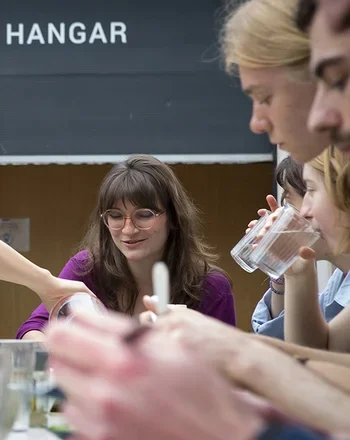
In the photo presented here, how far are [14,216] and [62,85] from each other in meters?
1.17

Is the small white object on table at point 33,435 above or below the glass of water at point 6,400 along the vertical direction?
below

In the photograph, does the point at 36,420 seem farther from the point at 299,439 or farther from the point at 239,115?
the point at 239,115

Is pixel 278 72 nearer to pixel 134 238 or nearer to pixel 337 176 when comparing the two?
pixel 337 176

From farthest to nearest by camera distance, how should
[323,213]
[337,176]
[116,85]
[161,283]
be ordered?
[116,85], [323,213], [337,176], [161,283]

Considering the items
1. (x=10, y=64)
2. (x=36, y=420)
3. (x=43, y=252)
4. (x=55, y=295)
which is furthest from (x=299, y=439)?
(x=43, y=252)

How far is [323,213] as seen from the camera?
1.76 metres

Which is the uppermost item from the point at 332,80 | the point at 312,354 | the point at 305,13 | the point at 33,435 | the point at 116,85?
the point at 116,85

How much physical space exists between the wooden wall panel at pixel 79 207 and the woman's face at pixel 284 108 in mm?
2552

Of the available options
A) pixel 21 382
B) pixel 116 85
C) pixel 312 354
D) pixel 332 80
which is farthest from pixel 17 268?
pixel 332 80

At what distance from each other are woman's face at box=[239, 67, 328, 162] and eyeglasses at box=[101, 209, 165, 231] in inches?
39.9

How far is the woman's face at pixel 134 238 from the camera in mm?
2357

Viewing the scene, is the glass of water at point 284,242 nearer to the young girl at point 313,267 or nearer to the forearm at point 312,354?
the young girl at point 313,267

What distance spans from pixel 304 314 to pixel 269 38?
2.48ft

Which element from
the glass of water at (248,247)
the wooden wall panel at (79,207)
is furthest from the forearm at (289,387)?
the wooden wall panel at (79,207)
